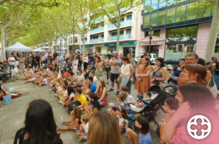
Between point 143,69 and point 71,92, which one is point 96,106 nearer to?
→ point 71,92

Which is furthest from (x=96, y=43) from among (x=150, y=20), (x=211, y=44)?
(x=211, y=44)

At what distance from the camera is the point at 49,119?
4.66ft

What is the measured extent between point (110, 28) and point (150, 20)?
11.6m

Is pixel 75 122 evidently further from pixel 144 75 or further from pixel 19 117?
pixel 144 75

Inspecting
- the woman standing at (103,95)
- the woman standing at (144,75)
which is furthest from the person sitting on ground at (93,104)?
the woman standing at (144,75)

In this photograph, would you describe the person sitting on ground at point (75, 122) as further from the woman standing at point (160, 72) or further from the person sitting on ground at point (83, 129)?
the woman standing at point (160, 72)

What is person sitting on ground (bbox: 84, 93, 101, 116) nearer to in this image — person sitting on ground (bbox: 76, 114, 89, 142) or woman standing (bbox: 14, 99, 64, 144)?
person sitting on ground (bbox: 76, 114, 89, 142)

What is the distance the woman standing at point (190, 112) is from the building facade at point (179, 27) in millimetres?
16795

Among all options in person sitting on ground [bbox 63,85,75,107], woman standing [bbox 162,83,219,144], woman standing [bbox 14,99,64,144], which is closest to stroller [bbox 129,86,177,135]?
woman standing [bbox 162,83,219,144]

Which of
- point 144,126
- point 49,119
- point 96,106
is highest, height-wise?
point 49,119

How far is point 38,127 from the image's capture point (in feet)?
4.39

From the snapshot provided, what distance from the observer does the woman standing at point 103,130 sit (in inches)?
43.8

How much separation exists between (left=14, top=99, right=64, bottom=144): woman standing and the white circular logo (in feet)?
4.53

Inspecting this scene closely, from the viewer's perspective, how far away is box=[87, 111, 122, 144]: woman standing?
111 centimetres
